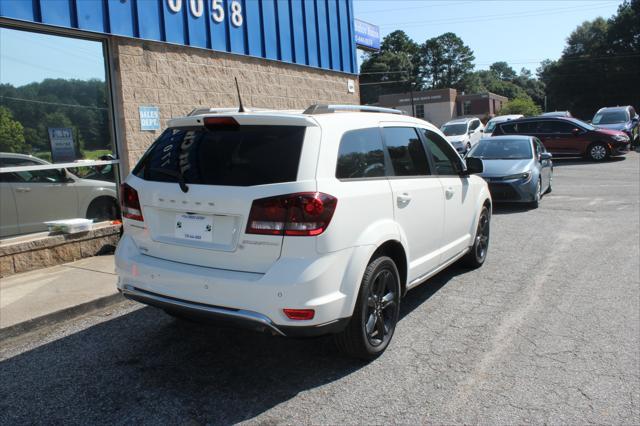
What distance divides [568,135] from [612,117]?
4.91 metres

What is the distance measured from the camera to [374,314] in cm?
403

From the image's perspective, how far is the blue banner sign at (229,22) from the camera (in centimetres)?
702

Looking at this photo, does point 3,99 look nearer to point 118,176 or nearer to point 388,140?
point 118,176

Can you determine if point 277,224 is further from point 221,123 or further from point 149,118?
point 149,118

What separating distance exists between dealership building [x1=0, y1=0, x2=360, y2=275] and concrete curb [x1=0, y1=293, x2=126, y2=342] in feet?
5.99

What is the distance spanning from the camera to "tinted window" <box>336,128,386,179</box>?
3.81 metres

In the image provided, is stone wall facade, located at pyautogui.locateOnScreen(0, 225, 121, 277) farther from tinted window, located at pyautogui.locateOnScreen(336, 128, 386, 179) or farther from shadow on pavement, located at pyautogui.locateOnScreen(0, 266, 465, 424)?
tinted window, located at pyautogui.locateOnScreen(336, 128, 386, 179)

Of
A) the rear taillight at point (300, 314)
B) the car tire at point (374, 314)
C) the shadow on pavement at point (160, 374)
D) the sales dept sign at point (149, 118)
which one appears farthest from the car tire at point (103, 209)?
the rear taillight at point (300, 314)

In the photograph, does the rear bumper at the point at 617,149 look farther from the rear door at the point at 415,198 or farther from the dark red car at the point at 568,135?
the rear door at the point at 415,198

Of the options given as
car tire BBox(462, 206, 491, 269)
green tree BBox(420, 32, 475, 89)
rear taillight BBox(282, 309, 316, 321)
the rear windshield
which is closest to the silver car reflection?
car tire BBox(462, 206, 491, 269)

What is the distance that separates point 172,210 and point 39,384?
4.95ft

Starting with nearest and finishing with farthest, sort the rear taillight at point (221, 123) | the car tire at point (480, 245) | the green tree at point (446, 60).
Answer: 1. the rear taillight at point (221, 123)
2. the car tire at point (480, 245)
3. the green tree at point (446, 60)

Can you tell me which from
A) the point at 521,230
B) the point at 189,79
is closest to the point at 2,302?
the point at 189,79

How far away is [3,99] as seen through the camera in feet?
22.0
